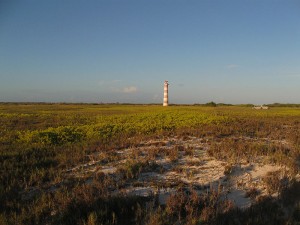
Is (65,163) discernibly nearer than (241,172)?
No

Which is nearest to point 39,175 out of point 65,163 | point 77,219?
point 65,163

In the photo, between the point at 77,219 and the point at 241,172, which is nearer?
the point at 77,219

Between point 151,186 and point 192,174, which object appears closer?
point 151,186

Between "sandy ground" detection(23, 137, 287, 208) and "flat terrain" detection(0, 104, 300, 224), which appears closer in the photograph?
"flat terrain" detection(0, 104, 300, 224)

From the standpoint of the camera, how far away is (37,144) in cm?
1416

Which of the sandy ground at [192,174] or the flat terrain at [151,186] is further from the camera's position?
the sandy ground at [192,174]

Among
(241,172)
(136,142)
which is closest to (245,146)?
(241,172)

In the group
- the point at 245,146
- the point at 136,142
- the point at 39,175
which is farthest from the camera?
the point at 136,142

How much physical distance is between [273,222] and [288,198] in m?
1.35

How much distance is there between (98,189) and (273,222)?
398 centimetres

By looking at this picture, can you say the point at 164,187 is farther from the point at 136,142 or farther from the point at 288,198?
the point at 136,142

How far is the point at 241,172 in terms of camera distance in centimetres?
879

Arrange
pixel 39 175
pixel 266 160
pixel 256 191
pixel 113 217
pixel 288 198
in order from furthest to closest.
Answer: pixel 266 160, pixel 39 175, pixel 256 191, pixel 288 198, pixel 113 217

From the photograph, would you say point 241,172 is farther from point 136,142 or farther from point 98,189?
point 136,142
